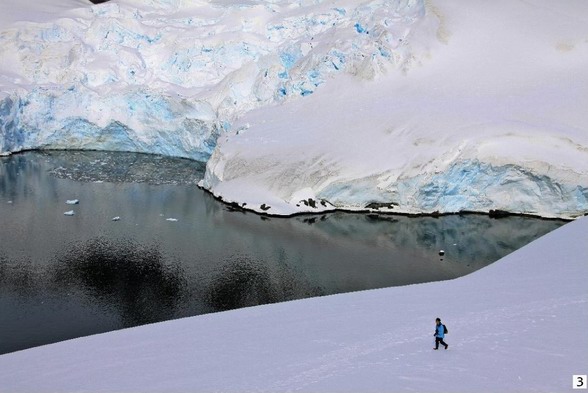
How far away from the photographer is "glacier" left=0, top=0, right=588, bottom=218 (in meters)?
34.0

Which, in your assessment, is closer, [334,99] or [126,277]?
[126,277]

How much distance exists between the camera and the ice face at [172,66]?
4400 centimetres

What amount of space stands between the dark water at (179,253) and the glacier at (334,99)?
2223 millimetres

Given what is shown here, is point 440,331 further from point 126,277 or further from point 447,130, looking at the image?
point 447,130

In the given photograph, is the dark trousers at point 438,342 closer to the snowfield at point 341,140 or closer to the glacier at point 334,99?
the snowfield at point 341,140

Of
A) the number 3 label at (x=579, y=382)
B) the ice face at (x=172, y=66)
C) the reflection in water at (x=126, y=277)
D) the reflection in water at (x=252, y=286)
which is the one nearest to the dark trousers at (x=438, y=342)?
the number 3 label at (x=579, y=382)

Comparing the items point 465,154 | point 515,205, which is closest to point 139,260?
point 465,154

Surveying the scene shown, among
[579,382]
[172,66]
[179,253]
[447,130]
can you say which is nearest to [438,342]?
[579,382]

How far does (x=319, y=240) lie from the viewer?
30.3 meters

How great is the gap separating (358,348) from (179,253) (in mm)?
15744

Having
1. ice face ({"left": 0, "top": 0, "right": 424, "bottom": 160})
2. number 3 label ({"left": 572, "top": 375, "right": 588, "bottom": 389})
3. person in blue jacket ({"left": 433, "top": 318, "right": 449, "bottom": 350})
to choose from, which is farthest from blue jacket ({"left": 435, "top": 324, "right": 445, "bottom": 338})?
ice face ({"left": 0, "top": 0, "right": 424, "bottom": 160})

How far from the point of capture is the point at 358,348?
43.8 feet

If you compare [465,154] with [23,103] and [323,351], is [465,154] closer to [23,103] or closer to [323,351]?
[323,351]

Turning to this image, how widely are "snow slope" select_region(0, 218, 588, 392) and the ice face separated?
2659cm
